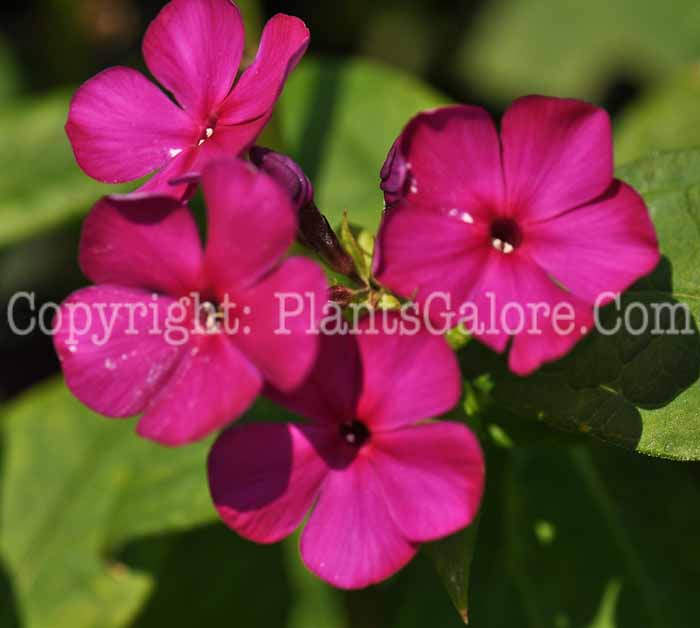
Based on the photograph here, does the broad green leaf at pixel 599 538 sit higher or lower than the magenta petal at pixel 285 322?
lower

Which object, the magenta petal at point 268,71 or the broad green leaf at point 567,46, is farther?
the broad green leaf at point 567,46

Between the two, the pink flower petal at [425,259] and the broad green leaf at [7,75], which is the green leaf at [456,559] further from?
the broad green leaf at [7,75]

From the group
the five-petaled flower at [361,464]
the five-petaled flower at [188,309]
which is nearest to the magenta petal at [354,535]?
the five-petaled flower at [361,464]

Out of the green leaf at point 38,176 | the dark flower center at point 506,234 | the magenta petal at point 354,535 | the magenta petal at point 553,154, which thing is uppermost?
the magenta petal at point 553,154

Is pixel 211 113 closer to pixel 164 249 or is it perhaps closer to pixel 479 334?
pixel 164 249

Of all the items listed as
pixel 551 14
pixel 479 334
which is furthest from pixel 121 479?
pixel 551 14

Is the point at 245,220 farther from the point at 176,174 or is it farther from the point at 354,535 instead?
the point at 354,535

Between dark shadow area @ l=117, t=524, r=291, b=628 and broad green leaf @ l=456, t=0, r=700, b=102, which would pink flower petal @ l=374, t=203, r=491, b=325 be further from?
broad green leaf @ l=456, t=0, r=700, b=102

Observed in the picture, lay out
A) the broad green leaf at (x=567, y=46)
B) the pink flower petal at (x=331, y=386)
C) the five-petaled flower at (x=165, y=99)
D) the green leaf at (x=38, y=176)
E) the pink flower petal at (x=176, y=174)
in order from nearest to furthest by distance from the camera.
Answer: the pink flower petal at (x=331, y=386) < the pink flower petal at (x=176, y=174) < the five-petaled flower at (x=165, y=99) < the green leaf at (x=38, y=176) < the broad green leaf at (x=567, y=46)
